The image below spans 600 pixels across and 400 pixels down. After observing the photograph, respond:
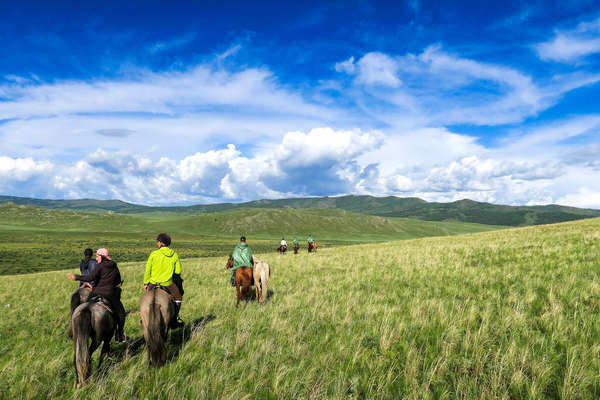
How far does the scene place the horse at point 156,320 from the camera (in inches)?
213

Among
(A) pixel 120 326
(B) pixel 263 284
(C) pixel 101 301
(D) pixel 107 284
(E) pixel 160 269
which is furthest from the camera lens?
(B) pixel 263 284

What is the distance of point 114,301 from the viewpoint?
262 inches

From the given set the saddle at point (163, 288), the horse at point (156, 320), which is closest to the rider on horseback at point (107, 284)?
the saddle at point (163, 288)

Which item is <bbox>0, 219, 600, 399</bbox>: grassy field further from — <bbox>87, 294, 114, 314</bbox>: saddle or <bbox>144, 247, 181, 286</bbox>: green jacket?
<bbox>144, 247, 181, 286</bbox>: green jacket

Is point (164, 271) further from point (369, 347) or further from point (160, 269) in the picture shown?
point (369, 347)

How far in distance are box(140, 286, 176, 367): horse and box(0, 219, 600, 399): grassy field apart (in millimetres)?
234

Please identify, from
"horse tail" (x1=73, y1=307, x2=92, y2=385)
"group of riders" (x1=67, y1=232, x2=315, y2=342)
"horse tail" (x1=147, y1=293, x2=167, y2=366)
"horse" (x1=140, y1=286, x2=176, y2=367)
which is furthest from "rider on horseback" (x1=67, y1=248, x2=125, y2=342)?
"horse tail" (x1=147, y1=293, x2=167, y2=366)

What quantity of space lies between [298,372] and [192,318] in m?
5.50

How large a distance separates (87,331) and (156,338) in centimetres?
122

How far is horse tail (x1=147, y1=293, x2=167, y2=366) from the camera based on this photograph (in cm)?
538

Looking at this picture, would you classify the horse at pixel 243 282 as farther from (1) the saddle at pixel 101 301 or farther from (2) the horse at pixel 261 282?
(1) the saddle at pixel 101 301

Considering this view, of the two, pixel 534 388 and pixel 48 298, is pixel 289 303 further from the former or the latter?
pixel 48 298

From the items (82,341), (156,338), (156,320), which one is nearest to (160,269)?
(156,320)

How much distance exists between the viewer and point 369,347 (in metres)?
5.61
